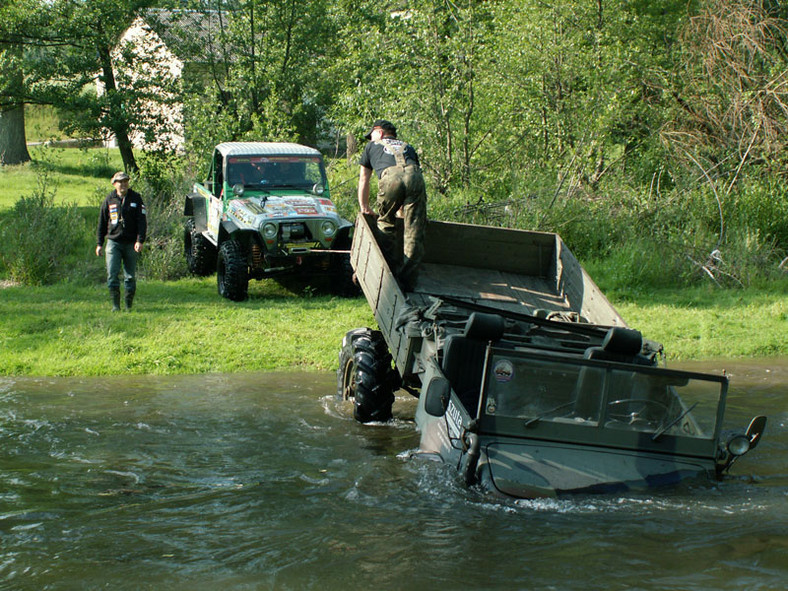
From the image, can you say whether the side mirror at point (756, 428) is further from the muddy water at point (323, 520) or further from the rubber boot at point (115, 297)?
the rubber boot at point (115, 297)

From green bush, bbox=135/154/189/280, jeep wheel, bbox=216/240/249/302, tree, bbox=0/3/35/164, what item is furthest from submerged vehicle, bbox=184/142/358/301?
tree, bbox=0/3/35/164

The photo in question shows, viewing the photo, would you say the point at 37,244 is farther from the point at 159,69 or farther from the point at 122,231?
the point at 159,69

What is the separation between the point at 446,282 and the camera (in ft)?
31.7

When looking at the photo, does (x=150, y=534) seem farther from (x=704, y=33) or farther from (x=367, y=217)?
(x=704, y=33)

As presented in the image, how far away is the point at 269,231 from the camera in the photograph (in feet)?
42.0

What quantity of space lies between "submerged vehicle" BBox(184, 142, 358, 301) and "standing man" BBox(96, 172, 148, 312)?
1441mm

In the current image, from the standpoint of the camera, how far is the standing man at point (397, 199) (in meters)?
9.02

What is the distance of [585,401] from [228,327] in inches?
258

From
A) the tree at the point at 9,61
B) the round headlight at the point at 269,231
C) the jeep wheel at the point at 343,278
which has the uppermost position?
the tree at the point at 9,61

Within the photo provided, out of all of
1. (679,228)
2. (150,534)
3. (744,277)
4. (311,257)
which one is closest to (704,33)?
(679,228)

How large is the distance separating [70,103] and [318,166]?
340 inches

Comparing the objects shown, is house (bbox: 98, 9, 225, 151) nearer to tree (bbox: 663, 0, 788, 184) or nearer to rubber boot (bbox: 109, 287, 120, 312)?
rubber boot (bbox: 109, 287, 120, 312)

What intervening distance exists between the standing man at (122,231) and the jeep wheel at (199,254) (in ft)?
8.56

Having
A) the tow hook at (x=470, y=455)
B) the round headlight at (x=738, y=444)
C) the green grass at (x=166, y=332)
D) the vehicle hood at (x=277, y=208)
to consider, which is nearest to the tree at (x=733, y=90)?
the vehicle hood at (x=277, y=208)
